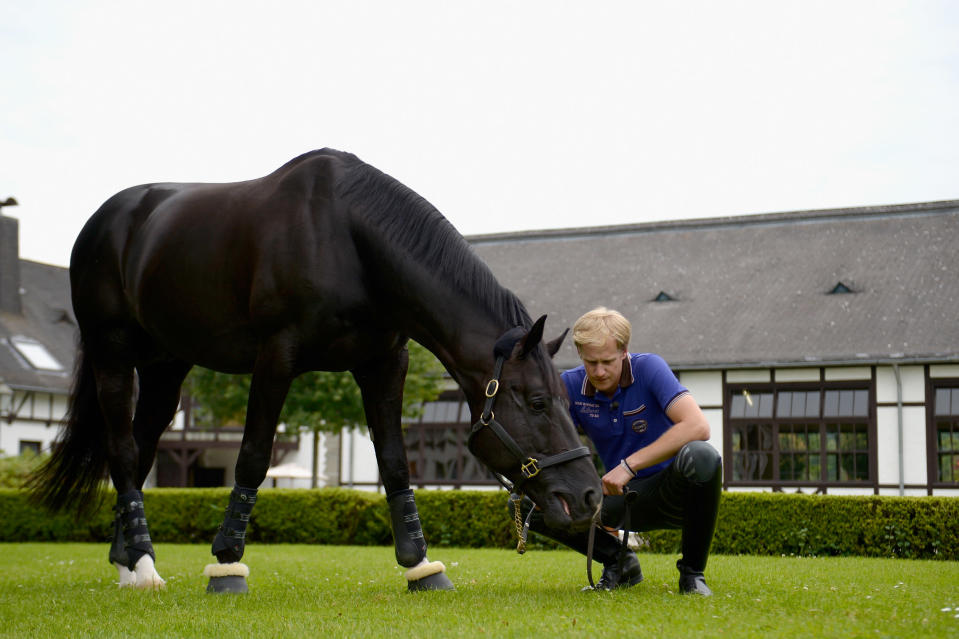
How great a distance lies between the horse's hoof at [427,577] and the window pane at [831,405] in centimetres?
1857

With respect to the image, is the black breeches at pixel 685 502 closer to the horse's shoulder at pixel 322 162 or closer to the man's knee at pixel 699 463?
the man's knee at pixel 699 463

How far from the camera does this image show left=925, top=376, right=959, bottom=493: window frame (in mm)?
21266

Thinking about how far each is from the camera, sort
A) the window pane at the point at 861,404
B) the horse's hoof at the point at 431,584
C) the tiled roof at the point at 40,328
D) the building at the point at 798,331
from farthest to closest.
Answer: the tiled roof at the point at 40,328 → the window pane at the point at 861,404 → the building at the point at 798,331 → the horse's hoof at the point at 431,584

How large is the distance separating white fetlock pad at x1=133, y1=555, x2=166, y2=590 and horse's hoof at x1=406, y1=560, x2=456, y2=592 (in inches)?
63.1

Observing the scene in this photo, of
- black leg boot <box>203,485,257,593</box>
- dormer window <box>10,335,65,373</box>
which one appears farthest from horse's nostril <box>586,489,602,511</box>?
dormer window <box>10,335,65,373</box>

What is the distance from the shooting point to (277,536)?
16156mm

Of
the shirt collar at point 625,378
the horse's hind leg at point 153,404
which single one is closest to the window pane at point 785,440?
A: the horse's hind leg at point 153,404

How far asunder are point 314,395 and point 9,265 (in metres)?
21.5

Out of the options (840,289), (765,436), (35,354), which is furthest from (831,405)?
(35,354)

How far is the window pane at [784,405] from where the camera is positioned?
2281 centimetres

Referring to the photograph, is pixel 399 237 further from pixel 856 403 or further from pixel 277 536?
pixel 856 403

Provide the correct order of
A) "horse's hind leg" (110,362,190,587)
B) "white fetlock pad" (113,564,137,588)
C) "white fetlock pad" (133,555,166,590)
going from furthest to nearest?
"horse's hind leg" (110,362,190,587), "white fetlock pad" (113,564,137,588), "white fetlock pad" (133,555,166,590)

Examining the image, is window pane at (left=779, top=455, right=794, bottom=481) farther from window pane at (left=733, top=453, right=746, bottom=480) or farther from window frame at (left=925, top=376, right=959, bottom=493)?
window frame at (left=925, top=376, right=959, bottom=493)

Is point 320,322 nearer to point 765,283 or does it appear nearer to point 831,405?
point 831,405
